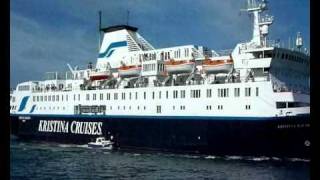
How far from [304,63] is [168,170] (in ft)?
40.0

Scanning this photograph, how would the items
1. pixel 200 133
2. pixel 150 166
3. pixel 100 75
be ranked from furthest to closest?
1. pixel 100 75
2. pixel 200 133
3. pixel 150 166

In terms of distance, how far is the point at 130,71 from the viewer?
29422 millimetres

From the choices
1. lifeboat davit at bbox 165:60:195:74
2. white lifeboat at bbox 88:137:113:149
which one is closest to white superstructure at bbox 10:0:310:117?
lifeboat davit at bbox 165:60:195:74

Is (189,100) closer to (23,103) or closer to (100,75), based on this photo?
(100,75)

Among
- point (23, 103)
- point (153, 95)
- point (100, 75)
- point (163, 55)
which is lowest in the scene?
point (23, 103)

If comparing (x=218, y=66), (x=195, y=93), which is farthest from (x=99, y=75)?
(x=218, y=66)

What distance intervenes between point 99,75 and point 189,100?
919cm

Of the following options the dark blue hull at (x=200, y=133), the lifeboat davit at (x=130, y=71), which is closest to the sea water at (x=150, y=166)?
the dark blue hull at (x=200, y=133)

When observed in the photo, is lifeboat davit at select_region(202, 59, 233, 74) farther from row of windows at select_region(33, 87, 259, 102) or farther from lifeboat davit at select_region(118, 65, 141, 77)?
lifeboat davit at select_region(118, 65, 141, 77)

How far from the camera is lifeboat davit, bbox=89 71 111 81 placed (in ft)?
103

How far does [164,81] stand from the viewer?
26891 mm

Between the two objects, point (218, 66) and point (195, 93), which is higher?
point (218, 66)

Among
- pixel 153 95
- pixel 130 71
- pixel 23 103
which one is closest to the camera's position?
pixel 153 95
